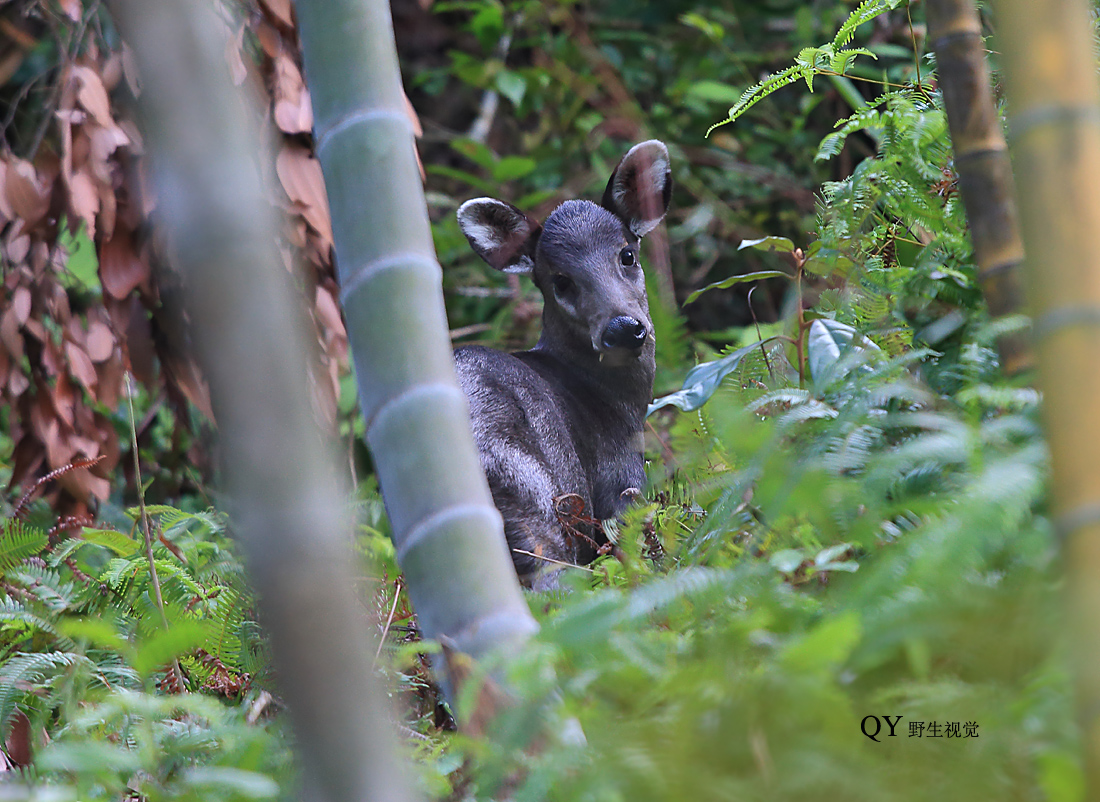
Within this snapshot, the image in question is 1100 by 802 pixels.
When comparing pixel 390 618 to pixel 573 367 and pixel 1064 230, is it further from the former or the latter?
pixel 573 367

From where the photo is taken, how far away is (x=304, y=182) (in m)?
3.83

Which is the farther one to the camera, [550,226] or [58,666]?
[550,226]

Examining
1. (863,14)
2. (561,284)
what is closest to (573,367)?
(561,284)

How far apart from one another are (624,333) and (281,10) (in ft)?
6.01

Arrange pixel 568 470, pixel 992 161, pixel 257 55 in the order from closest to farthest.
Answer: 1. pixel 992 161
2. pixel 568 470
3. pixel 257 55

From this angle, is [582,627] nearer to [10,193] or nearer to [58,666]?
[58,666]

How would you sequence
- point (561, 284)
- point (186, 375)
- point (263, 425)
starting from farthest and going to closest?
point (186, 375), point (561, 284), point (263, 425)

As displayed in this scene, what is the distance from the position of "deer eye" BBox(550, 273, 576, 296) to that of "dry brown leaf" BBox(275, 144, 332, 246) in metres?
0.85

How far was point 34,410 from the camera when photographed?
4.08 m

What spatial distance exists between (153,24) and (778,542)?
117cm

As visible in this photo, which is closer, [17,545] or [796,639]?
[796,639]

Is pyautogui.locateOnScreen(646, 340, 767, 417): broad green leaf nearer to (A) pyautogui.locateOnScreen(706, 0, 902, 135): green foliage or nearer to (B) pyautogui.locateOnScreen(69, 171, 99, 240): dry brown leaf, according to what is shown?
(A) pyautogui.locateOnScreen(706, 0, 902, 135): green foliage

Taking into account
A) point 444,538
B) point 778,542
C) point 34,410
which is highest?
point 34,410

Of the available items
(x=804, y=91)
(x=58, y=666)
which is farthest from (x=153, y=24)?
(x=804, y=91)
